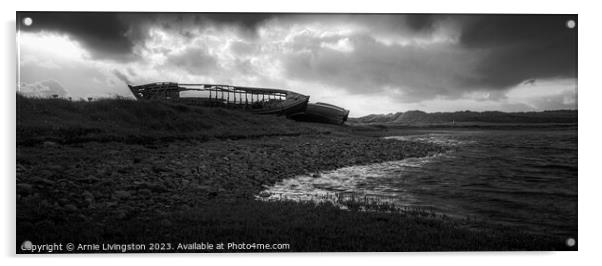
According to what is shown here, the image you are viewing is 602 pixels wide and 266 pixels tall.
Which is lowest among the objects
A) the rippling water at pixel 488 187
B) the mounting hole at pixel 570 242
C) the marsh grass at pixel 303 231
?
the mounting hole at pixel 570 242

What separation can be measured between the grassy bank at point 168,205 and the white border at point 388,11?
45 cm

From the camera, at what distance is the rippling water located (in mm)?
8820

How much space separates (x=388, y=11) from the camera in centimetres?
944

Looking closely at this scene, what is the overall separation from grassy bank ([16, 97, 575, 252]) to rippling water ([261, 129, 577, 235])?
658 mm

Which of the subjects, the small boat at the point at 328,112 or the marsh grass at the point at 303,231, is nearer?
the marsh grass at the point at 303,231

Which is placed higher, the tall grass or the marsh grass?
the tall grass

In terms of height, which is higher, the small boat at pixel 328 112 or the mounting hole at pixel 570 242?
the small boat at pixel 328 112

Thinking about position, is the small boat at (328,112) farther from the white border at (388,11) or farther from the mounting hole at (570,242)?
the mounting hole at (570,242)

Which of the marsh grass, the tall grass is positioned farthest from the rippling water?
the tall grass

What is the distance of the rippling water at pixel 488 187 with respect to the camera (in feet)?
28.9

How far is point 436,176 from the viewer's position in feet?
42.0

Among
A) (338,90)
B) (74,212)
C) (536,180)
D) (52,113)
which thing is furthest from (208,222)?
(536,180)

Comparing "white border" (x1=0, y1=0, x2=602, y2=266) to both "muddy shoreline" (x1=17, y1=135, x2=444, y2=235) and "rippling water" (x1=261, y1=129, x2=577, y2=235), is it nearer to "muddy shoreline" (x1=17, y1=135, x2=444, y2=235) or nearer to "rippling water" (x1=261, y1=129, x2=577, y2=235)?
"rippling water" (x1=261, y1=129, x2=577, y2=235)

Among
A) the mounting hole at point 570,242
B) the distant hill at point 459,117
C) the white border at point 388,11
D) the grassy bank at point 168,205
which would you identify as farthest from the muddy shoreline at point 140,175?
the mounting hole at point 570,242
